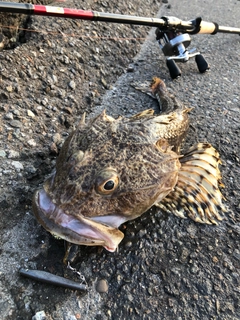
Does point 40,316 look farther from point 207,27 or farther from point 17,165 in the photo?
point 207,27

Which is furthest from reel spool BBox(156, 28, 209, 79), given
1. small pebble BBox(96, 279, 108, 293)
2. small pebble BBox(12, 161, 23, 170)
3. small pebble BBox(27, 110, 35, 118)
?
small pebble BBox(96, 279, 108, 293)

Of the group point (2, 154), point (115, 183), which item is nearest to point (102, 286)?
point (115, 183)

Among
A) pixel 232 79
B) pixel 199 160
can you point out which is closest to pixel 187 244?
pixel 199 160

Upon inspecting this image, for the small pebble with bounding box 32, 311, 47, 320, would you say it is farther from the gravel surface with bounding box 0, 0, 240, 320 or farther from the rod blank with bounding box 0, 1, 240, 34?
the rod blank with bounding box 0, 1, 240, 34

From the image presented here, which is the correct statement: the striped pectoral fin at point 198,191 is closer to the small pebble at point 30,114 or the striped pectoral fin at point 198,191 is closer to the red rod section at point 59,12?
the small pebble at point 30,114

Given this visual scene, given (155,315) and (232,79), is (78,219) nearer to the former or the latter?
(155,315)
